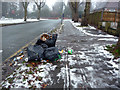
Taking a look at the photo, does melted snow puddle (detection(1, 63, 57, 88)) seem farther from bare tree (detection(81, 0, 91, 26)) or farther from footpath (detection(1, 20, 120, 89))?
bare tree (detection(81, 0, 91, 26))

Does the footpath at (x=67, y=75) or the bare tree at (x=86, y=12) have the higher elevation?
the bare tree at (x=86, y=12)

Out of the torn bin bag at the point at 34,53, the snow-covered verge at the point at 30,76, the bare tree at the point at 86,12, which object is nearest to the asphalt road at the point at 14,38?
the torn bin bag at the point at 34,53

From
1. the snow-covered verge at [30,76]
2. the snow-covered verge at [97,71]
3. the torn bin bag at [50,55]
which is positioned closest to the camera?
the snow-covered verge at [30,76]

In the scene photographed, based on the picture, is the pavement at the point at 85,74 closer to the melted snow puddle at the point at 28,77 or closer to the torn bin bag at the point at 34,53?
the melted snow puddle at the point at 28,77

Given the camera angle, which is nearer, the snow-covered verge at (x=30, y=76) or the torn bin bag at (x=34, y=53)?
the snow-covered verge at (x=30, y=76)

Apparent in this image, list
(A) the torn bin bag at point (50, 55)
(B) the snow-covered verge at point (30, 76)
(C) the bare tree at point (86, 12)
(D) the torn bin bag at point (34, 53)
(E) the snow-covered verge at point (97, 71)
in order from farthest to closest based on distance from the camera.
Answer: (C) the bare tree at point (86, 12)
(A) the torn bin bag at point (50, 55)
(D) the torn bin bag at point (34, 53)
(E) the snow-covered verge at point (97, 71)
(B) the snow-covered verge at point (30, 76)

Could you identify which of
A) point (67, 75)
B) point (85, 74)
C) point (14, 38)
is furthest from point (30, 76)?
point (14, 38)

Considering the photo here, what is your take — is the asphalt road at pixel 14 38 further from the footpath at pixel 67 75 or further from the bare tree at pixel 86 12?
the bare tree at pixel 86 12

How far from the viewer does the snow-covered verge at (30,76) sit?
238cm

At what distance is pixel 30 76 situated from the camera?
270cm

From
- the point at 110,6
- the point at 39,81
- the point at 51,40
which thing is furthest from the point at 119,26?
the point at 110,6

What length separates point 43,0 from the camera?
4553cm

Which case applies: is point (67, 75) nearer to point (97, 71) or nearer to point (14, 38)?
point (97, 71)

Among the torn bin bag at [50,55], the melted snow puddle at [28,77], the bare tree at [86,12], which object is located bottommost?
the melted snow puddle at [28,77]
